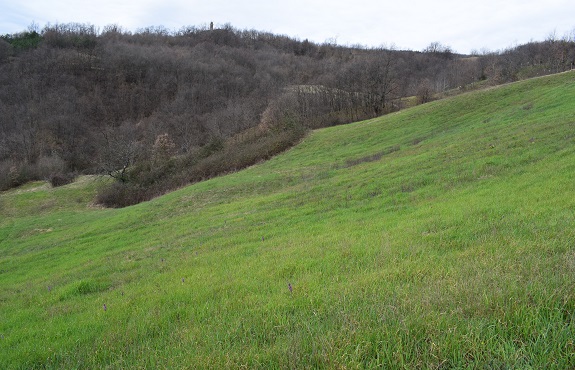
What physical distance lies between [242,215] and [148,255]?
16.3 feet

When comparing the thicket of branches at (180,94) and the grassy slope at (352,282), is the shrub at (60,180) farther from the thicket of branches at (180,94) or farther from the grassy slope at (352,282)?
the grassy slope at (352,282)

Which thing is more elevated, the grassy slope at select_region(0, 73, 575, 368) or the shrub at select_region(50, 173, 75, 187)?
the grassy slope at select_region(0, 73, 575, 368)

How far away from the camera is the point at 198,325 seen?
4.47 meters

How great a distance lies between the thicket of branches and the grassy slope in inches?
1148

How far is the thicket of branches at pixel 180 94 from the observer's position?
5128cm

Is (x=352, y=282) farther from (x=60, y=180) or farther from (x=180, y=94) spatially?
(x=180, y=94)

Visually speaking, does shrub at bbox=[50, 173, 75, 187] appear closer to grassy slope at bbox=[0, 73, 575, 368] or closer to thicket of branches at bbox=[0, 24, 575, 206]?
thicket of branches at bbox=[0, 24, 575, 206]

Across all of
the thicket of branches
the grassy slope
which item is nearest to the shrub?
the thicket of branches

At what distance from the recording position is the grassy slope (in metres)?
3.11

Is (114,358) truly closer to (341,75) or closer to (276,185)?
(276,185)

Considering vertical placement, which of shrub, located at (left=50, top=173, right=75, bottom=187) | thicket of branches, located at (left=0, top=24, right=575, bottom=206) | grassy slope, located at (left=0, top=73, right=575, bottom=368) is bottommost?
shrub, located at (left=50, top=173, right=75, bottom=187)

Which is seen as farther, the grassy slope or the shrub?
the shrub

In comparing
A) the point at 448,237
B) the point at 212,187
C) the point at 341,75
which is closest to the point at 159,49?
the point at 341,75

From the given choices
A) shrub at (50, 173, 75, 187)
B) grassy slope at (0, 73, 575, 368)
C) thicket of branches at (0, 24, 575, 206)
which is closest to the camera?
grassy slope at (0, 73, 575, 368)
